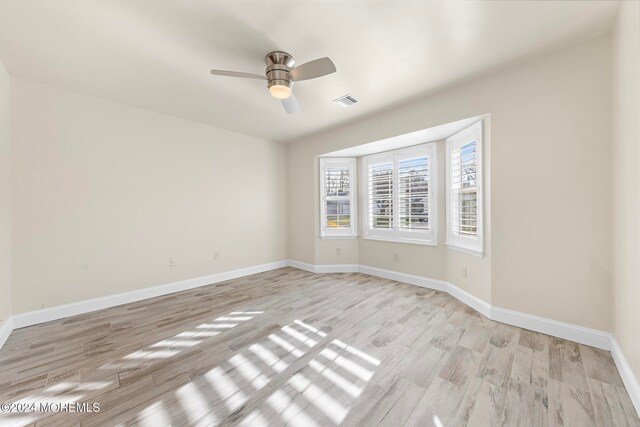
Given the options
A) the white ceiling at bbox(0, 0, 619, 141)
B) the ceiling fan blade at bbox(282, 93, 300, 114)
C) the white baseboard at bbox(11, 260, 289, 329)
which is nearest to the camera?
the white ceiling at bbox(0, 0, 619, 141)

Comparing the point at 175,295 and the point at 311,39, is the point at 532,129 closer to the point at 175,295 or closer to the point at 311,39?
the point at 311,39

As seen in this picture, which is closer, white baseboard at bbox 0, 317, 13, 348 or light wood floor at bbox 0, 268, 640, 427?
light wood floor at bbox 0, 268, 640, 427

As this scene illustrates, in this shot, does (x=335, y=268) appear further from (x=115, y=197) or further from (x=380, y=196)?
(x=115, y=197)

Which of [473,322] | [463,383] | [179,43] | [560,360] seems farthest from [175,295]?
[560,360]

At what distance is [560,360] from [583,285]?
0.76m

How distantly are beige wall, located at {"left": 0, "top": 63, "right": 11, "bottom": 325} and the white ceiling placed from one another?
33cm

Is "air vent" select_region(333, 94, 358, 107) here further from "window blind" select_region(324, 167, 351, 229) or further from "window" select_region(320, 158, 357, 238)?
"window blind" select_region(324, 167, 351, 229)

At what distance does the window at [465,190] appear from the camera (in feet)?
9.68

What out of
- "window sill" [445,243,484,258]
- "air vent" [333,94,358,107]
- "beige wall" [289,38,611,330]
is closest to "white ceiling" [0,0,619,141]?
"air vent" [333,94,358,107]

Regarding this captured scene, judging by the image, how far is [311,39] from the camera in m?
2.09

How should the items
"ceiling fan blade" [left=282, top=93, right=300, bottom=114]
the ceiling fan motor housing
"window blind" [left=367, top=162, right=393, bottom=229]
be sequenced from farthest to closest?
"window blind" [left=367, top=162, right=393, bottom=229]
"ceiling fan blade" [left=282, top=93, right=300, bottom=114]
the ceiling fan motor housing

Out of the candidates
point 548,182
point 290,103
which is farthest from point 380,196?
point 290,103

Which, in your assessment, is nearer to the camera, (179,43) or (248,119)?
(179,43)

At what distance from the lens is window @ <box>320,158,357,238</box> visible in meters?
4.88
